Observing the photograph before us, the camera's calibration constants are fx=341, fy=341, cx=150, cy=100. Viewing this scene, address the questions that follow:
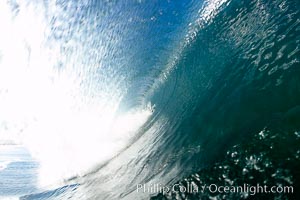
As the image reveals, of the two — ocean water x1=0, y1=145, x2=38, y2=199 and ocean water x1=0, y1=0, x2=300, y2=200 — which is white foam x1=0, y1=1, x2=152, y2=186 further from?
ocean water x1=0, y1=145, x2=38, y2=199

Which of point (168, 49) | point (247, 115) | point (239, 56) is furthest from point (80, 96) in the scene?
point (247, 115)

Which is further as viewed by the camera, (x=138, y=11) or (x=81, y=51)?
(x=138, y=11)

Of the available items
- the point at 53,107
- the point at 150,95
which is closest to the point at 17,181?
the point at 53,107

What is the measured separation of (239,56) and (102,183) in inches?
100

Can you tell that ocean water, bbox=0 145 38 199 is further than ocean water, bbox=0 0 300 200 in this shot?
Yes

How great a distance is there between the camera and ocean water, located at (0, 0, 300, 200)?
3.03m

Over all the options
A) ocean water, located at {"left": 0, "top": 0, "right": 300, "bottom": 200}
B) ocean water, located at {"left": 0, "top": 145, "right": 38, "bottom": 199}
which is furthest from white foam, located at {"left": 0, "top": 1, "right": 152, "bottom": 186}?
ocean water, located at {"left": 0, "top": 145, "right": 38, "bottom": 199}

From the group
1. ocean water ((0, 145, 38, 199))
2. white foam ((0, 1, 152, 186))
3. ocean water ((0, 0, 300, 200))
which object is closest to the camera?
ocean water ((0, 0, 300, 200))

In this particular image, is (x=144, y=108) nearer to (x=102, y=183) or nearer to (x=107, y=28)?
(x=107, y=28)

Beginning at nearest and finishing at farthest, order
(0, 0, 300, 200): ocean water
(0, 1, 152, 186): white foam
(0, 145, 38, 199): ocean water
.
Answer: (0, 0, 300, 200): ocean water < (0, 1, 152, 186): white foam < (0, 145, 38, 199): ocean water

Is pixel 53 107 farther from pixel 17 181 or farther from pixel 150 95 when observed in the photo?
pixel 17 181

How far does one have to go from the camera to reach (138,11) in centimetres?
722

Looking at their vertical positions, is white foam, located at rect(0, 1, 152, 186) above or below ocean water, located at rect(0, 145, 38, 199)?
above

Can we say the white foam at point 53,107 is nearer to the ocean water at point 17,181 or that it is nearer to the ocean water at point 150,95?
the ocean water at point 150,95
